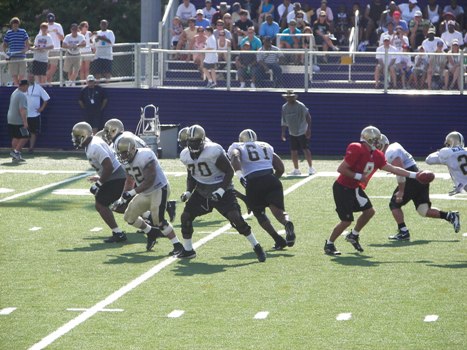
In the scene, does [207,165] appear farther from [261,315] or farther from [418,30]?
[418,30]

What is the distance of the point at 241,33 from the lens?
27781 millimetres

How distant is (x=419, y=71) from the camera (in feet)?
82.5

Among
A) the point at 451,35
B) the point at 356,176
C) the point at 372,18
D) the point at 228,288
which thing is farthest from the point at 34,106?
the point at 228,288

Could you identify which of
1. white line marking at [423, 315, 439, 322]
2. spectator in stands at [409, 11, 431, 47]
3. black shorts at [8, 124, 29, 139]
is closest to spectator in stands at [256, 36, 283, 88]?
spectator in stands at [409, 11, 431, 47]

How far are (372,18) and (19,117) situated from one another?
336 inches

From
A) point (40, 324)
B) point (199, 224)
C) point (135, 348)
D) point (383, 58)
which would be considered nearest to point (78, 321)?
point (40, 324)

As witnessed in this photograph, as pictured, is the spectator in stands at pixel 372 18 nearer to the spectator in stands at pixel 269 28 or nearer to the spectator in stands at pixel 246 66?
the spectator in stands at pixel 269 28

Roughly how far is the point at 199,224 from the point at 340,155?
9220 mm

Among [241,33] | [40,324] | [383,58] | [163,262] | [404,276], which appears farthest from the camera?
[241,33]

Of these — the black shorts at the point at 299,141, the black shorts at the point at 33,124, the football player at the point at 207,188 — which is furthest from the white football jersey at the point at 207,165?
the black shorts at the point at 33,124

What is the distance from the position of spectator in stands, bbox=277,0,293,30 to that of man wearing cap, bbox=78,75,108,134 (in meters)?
4.82

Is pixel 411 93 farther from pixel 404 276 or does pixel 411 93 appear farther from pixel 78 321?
pixel 78 321

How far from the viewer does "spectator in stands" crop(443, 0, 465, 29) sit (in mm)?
28125

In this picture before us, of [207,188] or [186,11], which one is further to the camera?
[186,11]
